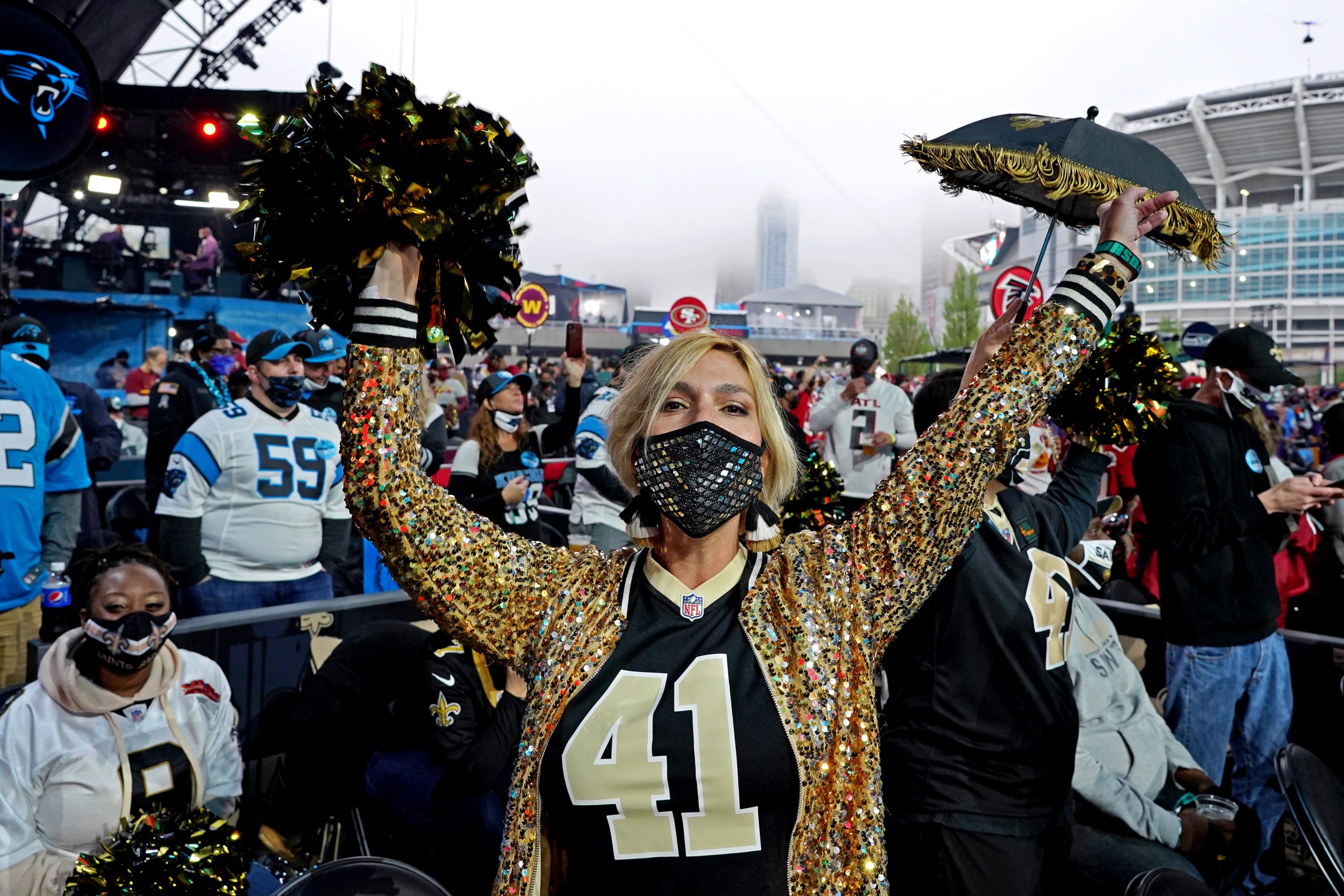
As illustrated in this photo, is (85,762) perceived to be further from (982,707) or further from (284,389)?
(982,707)

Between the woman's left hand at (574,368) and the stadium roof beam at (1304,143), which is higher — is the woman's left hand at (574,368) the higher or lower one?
the lower one

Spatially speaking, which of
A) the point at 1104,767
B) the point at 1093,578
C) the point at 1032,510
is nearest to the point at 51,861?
the point at 1032,510

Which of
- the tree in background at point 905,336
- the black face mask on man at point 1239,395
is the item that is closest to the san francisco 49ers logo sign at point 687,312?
the black face mask on man at point 1239,395

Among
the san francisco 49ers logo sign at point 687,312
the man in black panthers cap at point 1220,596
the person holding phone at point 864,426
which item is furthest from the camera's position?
the san francisco 49ers logo sign at point 687,312

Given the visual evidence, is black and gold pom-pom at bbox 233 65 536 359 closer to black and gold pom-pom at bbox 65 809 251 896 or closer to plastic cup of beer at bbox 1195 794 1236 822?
black and gold pom-pom at bbox 65 809 251 896

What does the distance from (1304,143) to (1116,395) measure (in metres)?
103

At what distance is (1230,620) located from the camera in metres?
4.03

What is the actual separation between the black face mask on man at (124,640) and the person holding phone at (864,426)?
6.13 m

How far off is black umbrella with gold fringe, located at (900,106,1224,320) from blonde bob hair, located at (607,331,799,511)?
869 mm

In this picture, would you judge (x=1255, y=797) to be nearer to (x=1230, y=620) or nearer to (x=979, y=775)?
(x=1230, y=620)

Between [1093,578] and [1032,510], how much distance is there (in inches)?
46.2

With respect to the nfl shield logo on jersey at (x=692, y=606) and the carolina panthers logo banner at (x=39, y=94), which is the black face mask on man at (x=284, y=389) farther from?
the nfl shield logo on jersey at (x=692, y=606)

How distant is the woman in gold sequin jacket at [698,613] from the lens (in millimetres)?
1598

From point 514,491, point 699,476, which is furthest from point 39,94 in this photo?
point 699,476
